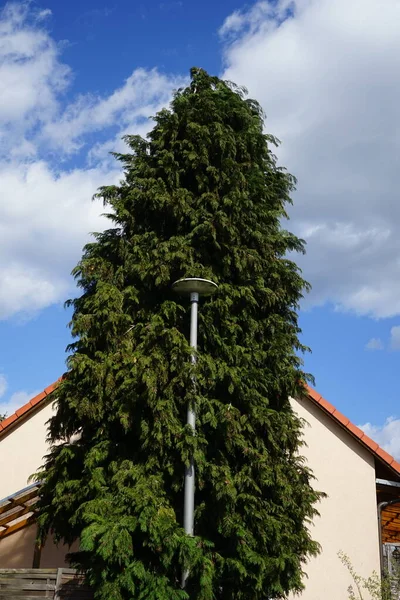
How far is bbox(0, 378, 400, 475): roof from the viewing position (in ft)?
45.1

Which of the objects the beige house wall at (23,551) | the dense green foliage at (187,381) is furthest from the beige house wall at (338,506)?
the beige house wall at (23,551)

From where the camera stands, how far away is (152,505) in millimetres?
7941

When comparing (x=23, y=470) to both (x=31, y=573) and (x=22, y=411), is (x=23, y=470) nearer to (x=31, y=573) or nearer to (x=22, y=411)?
(x=22, y=411)

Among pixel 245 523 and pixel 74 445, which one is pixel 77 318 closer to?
pixel 74 445

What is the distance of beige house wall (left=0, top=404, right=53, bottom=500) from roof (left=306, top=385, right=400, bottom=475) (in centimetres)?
600

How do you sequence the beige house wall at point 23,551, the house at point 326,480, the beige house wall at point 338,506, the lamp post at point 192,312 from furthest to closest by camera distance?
1. the beige house wall at point 23,551
2. the house at point 326,480
3. the beige house wall at point 338,506
4. the lamp post at point 192,312

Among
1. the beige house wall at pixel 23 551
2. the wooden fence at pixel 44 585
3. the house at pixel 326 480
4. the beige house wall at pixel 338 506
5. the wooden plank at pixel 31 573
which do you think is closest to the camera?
the wooden fence at pixel 44 585

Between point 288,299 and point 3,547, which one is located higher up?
point 288,299

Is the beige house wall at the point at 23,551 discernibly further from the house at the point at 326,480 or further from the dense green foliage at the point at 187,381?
the dense green foliage at the point at 187,381

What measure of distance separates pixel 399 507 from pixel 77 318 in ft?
36.5

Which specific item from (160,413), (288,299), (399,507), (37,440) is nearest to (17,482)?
(37,440)

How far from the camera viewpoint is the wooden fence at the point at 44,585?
8.61m

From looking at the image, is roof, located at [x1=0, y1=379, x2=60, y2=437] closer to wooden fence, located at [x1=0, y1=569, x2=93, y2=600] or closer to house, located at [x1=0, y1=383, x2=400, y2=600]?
house, located at [x1=0, y1=383, x2=400, y2=600]

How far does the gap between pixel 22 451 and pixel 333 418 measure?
7.01 m
